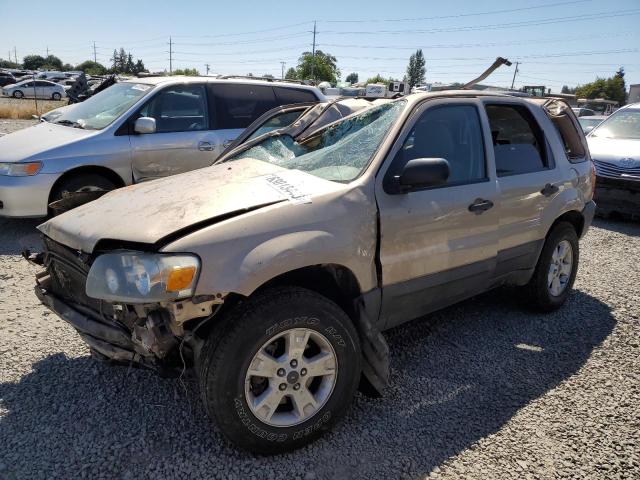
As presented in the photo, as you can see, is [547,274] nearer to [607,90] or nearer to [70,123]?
[70,123]

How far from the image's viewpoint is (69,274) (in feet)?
8.68

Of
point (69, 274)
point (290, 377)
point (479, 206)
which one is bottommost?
point (290, 377)

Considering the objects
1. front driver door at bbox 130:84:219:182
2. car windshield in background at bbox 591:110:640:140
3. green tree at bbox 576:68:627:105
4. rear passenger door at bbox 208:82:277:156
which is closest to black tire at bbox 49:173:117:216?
front driver door at bbox 130:84:219:182

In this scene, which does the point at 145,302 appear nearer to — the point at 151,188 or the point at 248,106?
the point at 151,188

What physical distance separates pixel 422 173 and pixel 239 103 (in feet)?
14.8

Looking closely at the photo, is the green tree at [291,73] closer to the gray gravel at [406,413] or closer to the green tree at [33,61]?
the green tree at [33,61]

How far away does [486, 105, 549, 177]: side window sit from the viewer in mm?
3606

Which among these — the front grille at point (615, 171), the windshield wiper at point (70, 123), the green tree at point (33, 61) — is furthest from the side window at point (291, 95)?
the green tree at point (33, 61)

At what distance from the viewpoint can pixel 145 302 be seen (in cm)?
211

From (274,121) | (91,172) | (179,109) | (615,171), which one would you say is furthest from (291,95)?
(615,171)

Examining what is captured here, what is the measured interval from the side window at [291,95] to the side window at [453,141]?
13.0 ft

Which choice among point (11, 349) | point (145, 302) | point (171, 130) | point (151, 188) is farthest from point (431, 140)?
point (171, 130)

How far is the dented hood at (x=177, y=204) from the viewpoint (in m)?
2.32

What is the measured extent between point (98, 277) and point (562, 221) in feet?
12.2
